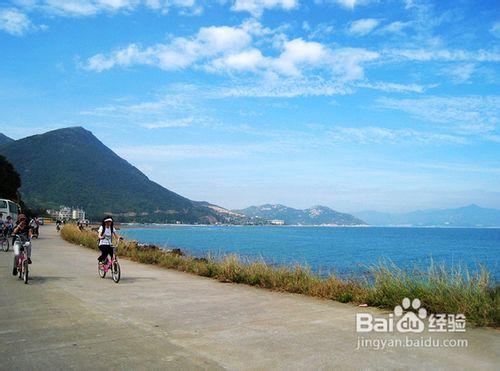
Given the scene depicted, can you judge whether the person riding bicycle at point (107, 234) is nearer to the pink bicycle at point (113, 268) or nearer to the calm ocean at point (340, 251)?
the pink bicycle at point (113, 268)

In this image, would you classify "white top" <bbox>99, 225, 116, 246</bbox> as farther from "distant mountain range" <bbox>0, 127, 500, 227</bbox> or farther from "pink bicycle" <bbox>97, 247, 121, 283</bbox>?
"distant mountain range" <bbox>0, 127, 500, 227</bbox>

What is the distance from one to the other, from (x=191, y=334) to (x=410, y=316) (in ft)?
13.1

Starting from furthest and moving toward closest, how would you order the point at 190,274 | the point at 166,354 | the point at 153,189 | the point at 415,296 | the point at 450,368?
1. the point at 153,189
2. the point at 190,274
3. the point at 415,296
4. the point at 166,354
5. the point at 450,368

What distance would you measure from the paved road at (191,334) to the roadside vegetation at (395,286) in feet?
1.81

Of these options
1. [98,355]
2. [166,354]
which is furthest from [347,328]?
[98,355]

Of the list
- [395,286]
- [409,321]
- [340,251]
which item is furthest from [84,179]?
[409,321]

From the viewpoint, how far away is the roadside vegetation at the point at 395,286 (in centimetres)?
773

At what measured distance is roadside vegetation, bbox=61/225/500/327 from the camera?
773 cm

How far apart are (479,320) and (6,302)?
29.5ft

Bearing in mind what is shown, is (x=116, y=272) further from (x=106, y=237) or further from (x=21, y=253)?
(x=21, y=253)

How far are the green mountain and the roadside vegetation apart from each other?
123048 mm

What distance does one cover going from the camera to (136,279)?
1370 cm

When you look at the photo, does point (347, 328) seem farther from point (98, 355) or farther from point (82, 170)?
point (82, 170)

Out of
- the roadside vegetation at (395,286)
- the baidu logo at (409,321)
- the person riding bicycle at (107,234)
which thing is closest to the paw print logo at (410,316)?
the baidu logo at (409,321)
